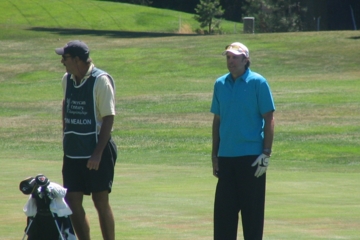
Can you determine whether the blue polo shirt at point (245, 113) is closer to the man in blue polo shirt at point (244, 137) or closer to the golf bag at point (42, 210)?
the man in blue polo shirt at point (244, 137)

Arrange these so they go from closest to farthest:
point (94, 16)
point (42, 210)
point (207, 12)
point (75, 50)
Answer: point (42, 210) < point (75, 50) < point (207, 12) < point (94, 16)

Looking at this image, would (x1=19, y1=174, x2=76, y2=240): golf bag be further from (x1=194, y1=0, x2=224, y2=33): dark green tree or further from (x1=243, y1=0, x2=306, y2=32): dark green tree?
(x1=194, y1=0, x2=224, y2=33): dark green tree

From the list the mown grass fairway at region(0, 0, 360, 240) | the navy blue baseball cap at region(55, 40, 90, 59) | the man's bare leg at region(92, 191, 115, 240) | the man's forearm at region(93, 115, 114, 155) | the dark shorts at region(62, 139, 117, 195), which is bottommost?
the mown grass fairway at region(0, 0, 360, 240)

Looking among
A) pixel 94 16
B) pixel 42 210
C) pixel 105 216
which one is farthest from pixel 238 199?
pixel 94 16

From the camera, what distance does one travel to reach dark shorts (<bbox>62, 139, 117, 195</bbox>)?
7348 mm

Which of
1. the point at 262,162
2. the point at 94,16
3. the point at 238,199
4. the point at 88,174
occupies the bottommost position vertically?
the point at 94,16

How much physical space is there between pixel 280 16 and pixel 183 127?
42.1m

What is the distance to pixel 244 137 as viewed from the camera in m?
7.20

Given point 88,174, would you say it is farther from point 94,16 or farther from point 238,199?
point 94,16

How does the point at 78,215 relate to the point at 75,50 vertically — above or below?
below

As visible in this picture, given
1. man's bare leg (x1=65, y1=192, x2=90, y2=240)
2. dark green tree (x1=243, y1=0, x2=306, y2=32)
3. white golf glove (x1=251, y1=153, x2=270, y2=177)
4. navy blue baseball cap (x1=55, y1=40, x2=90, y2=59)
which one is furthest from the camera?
dark green tree (x1=243, y1=0, x2=306, y2=32)

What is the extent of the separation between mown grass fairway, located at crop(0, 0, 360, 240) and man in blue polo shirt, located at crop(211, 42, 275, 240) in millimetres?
1134

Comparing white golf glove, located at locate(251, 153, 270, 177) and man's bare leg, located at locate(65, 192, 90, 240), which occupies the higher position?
white golf glove, located at locate(251, 153, 270, 177)

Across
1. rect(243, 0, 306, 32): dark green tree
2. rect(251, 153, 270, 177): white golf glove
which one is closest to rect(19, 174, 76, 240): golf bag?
rect(251, 153, 270, 177): white golf glove
